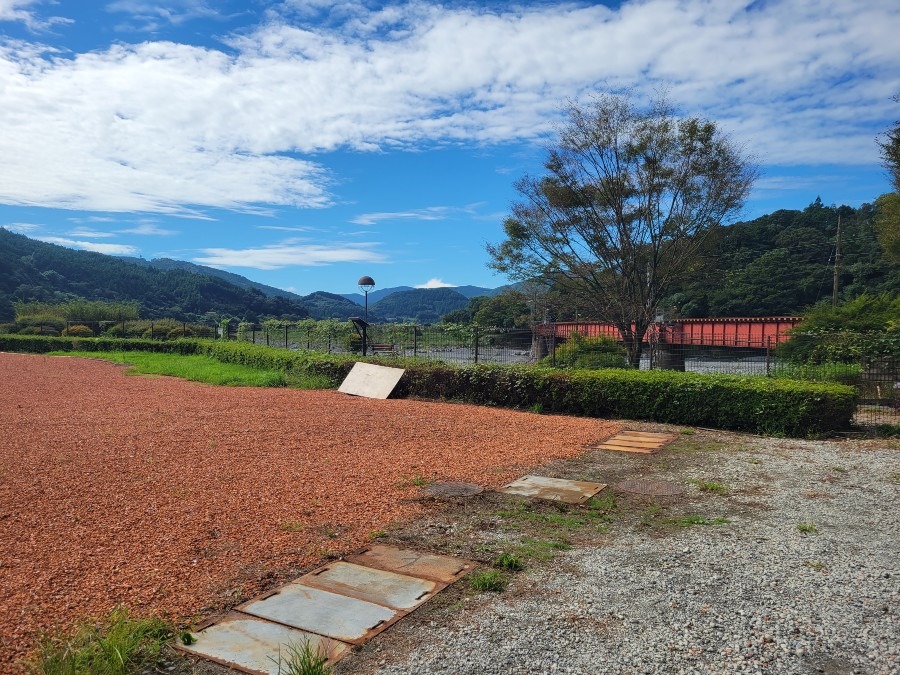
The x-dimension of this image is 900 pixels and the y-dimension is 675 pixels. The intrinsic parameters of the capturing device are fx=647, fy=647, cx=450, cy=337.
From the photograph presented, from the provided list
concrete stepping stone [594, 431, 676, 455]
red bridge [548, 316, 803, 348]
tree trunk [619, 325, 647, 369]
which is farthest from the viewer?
red bridge [548, 316, 803, 348]

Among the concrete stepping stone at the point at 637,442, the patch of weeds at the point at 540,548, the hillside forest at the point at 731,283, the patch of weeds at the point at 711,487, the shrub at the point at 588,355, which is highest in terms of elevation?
the hillside forest at the point at 731,283

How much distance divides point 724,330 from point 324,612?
A: 22463mm

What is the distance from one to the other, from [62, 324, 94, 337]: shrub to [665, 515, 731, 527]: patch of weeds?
1523 inches

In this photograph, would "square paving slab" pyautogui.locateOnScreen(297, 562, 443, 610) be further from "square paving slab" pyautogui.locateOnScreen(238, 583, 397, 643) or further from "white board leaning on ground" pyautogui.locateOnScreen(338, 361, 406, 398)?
"white board leaning on ground" pyautogui.locateOnScreen(338, 361, 406, 398)

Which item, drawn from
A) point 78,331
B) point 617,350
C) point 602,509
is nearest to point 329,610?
point 602,509

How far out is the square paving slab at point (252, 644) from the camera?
278 cm

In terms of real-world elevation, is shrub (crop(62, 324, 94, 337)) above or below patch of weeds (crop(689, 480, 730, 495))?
above

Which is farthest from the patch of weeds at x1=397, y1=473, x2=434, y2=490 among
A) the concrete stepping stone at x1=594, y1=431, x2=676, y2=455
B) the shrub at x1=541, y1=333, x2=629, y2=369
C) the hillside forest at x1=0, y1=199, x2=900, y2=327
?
the hillside forest at x1=0, y1=199, x2=900, y2=327

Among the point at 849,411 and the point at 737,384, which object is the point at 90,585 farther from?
the point at 849,411

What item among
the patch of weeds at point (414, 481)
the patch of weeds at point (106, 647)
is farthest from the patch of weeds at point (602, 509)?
the patch of weeds at point (106, 647)

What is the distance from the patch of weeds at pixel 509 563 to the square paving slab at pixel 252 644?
124 cm

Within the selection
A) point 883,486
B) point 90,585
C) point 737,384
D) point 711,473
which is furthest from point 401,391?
point 90,585

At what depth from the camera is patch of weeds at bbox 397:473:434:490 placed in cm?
597

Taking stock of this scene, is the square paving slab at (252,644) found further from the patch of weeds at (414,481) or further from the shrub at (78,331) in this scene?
the shrub at (78,331)
